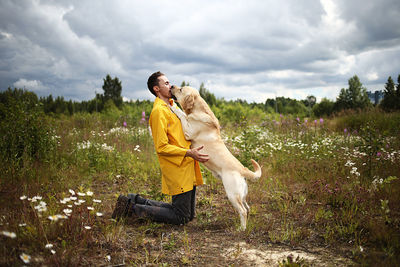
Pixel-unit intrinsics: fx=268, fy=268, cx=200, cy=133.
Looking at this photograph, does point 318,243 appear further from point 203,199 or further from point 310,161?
point 310,161

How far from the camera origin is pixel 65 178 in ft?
16.8

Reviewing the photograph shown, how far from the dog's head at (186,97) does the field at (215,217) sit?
1665 mm

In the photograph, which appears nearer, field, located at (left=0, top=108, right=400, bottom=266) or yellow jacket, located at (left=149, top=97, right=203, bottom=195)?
field, located at (left=0, top=108, right=400, bottom=266)

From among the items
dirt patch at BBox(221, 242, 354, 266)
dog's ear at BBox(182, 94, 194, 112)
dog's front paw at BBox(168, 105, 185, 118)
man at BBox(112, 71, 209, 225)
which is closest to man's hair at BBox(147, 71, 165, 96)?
→ man at BBox(112, 71, 209, 225)

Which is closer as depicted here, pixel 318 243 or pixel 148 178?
pixel 318 243

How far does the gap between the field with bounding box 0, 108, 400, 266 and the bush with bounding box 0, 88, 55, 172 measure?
22 centimetres

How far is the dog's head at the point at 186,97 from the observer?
145 inches

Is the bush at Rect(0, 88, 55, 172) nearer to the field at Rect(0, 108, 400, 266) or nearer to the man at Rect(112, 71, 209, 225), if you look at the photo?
the field at Rect(0, 108, 400, 266)

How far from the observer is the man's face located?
3.89m

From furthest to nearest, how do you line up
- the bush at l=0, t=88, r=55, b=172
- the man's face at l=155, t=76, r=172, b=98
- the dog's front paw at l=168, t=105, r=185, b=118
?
1. the bush at l=0, t=88, r=55, b=172
2. the man's face at l=155, t=76, r=172, b=98
3. the dog's front paw at l=168, t=105, r=185, b=118

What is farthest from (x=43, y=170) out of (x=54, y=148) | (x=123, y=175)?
(x=123, y=175)

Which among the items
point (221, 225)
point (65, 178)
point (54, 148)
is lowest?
point (221, 225)

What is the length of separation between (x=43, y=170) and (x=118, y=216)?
230cm

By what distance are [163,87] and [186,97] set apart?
1.40 feet
